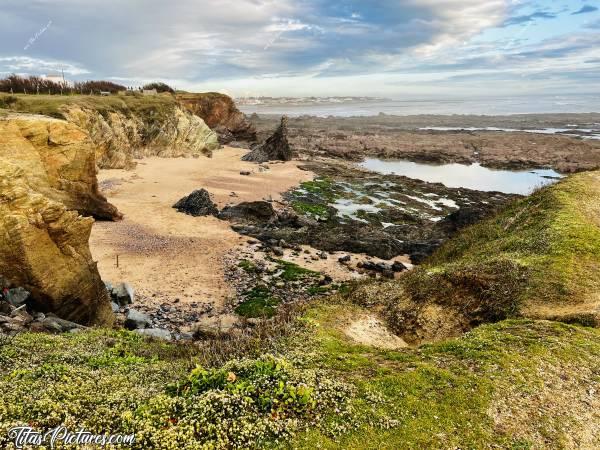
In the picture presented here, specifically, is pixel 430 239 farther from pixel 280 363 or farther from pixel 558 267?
pixel 280 363

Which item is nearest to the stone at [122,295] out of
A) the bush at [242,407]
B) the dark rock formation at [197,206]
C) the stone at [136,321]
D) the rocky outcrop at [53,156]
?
the stone at [136,321]

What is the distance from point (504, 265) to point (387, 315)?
13.6ft

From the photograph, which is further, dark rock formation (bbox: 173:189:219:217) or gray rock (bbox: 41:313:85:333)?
dark rock formation (bbox: 173:189:219:217)

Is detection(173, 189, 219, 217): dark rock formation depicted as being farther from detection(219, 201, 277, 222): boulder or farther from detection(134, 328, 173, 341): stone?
detection(134, 328, 173, 341): stone

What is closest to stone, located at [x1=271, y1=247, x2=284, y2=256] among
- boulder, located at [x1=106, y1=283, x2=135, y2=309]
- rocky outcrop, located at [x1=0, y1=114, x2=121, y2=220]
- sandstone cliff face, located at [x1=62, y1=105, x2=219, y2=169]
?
boulder, located at [x1=106, y1=283, x2=135, y2=309]

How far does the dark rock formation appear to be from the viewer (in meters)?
32.8

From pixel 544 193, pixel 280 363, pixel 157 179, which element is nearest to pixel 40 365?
pixel 280 363

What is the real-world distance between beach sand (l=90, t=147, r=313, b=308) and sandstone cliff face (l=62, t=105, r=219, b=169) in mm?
2291

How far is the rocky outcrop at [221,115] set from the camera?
73500mm

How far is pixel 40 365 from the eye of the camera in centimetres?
824

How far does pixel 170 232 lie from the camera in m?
28.6

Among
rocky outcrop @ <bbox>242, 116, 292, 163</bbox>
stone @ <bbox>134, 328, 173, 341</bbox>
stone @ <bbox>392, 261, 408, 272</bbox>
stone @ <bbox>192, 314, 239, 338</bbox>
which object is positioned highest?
rocky outcrop @ <bbox>242, 116, 292, 163</bbox>

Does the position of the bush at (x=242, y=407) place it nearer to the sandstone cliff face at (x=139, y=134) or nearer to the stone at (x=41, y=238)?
the stone at (x=41, y=238)

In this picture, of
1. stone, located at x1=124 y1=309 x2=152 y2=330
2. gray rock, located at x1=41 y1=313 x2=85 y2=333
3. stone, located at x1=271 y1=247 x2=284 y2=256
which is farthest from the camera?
stone, located at x1=271 y1=247 x2=284 y2=256
